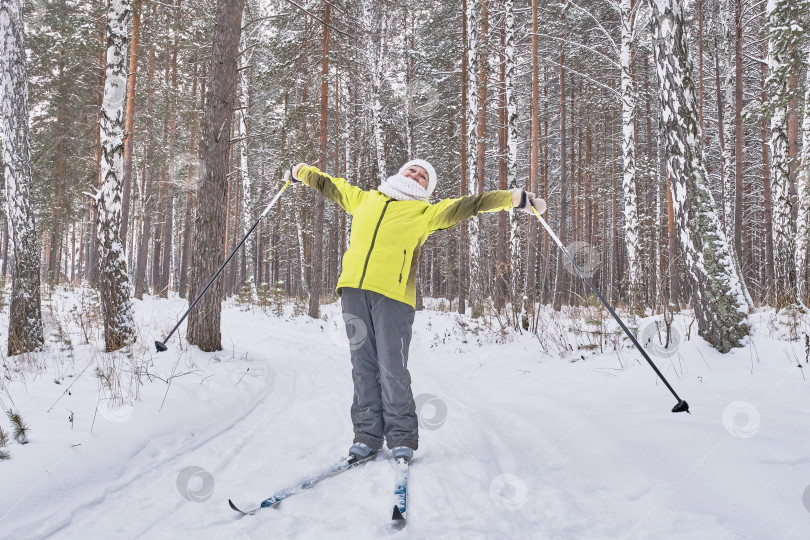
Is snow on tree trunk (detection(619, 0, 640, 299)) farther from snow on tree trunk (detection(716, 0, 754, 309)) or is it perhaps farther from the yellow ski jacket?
the yellow ski jacket

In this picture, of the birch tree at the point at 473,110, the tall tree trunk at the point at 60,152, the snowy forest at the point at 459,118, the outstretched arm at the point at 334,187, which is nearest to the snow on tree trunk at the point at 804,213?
the snowy forest at the point at 459,118

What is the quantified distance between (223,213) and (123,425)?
3765 mm

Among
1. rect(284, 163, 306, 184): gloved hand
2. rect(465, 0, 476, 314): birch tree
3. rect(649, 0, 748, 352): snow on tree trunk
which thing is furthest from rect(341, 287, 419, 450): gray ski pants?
rect(465, 0, 476, 314): birch tree

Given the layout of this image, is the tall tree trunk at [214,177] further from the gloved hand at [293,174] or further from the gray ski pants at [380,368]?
the gray ski pants at [380,368]

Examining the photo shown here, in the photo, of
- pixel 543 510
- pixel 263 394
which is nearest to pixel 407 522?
pixel 543 510

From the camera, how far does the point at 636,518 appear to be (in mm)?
2211

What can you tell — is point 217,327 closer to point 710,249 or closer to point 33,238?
point 33,238

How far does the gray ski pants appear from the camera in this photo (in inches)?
115

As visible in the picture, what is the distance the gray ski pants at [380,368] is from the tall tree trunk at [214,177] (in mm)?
3748

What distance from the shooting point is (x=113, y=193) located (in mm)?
6609

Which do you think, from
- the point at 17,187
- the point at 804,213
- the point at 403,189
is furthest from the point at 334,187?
the point at 804,213

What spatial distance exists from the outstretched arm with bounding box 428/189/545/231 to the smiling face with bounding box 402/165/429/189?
0.30 m

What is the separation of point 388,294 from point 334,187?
116 centimetres

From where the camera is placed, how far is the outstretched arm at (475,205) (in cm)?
287
